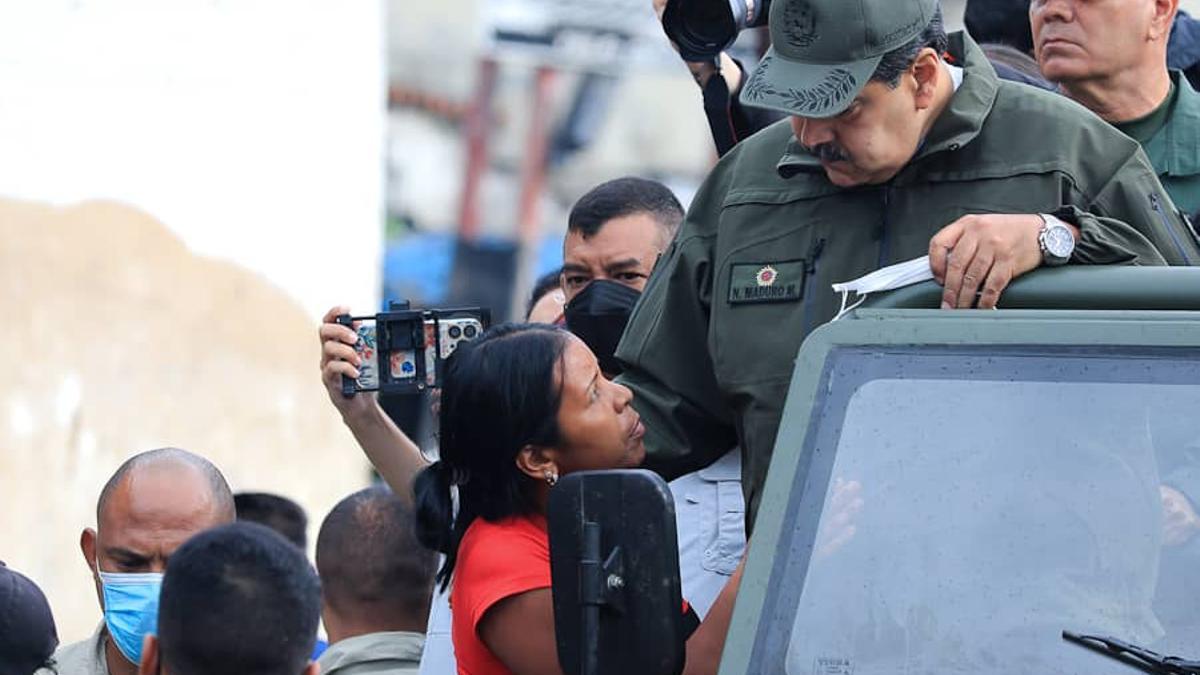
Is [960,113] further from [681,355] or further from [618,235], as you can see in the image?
[618,235]

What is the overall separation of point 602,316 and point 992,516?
1.80 m

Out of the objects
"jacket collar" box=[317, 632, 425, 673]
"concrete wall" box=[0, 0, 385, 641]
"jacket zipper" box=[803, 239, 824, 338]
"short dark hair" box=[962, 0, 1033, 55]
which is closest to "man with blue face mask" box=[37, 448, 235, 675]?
"jacket collar" box=[317, 632, 425, 673]

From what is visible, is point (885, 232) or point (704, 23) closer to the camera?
point (885, 232)

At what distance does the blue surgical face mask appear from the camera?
451 cm

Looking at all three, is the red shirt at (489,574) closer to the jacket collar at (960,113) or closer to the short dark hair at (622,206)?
the jacket collar at (960,113)

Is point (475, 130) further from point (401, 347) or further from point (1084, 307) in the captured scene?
A: point (1084, 307)

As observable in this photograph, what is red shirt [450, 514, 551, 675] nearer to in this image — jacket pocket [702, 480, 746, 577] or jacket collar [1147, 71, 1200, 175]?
jacket pocket [702, 480, 746, 577]

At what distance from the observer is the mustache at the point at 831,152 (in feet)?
12.3

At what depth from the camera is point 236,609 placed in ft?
10.8

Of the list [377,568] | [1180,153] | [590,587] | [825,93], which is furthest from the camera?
[377,568]

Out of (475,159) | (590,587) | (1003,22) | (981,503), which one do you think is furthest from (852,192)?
(475,159)

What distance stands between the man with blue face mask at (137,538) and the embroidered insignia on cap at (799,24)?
172 cm

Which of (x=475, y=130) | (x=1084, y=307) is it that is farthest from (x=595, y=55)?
(x=1084, y=307)

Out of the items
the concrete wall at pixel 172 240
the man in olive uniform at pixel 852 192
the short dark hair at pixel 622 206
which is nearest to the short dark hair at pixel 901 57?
the man in olive uniform at pixel 852 192
